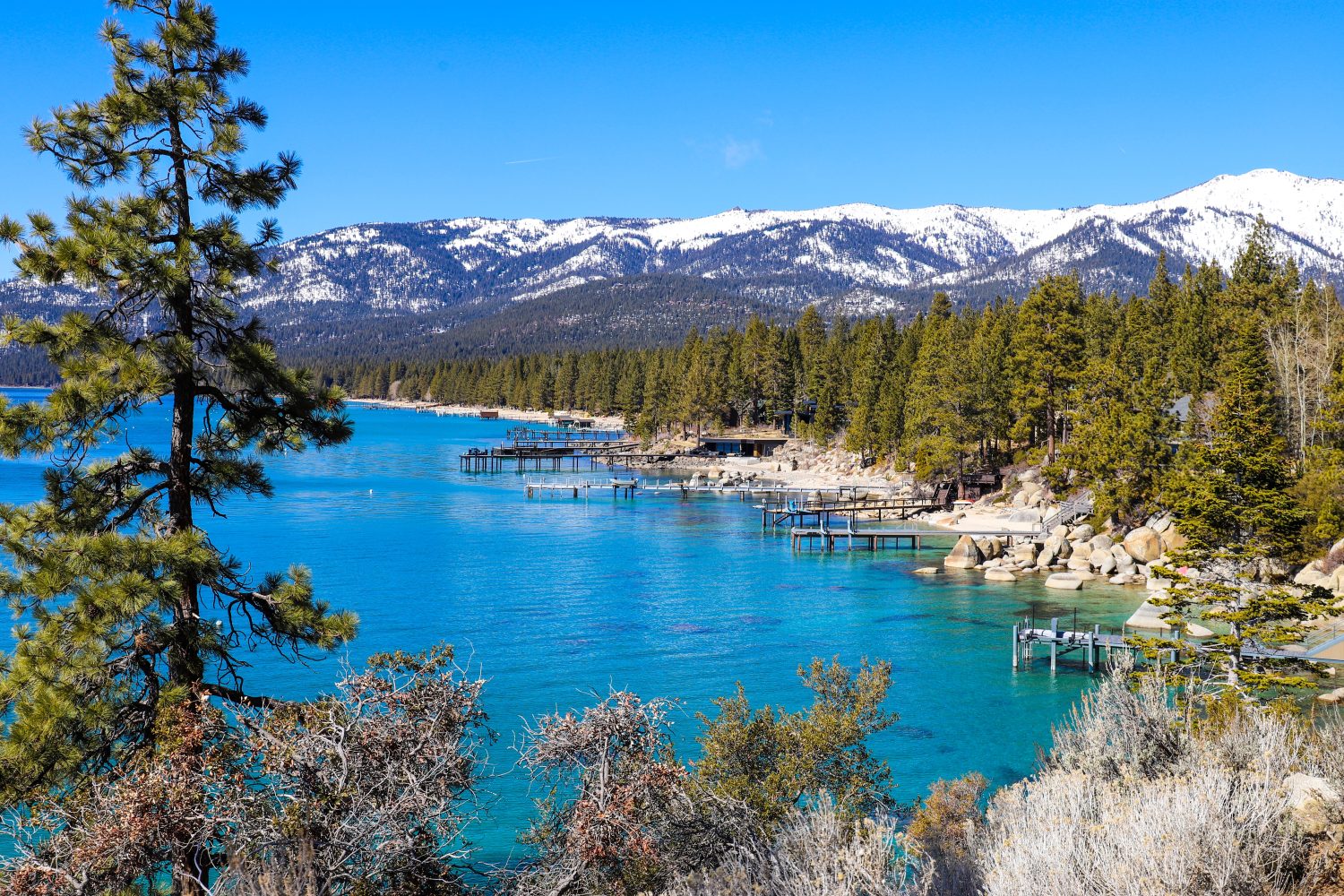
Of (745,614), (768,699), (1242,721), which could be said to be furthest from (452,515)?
(1242,721)

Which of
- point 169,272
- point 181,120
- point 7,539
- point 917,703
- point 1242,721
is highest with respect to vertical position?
point 181,120

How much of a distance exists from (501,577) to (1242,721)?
1513 inches

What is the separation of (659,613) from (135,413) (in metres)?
33.5

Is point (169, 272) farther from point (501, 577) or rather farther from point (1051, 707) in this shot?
point (501, 577)

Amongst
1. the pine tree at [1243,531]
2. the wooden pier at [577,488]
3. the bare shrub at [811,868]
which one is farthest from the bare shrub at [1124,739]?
the wooden pier at [577,488]

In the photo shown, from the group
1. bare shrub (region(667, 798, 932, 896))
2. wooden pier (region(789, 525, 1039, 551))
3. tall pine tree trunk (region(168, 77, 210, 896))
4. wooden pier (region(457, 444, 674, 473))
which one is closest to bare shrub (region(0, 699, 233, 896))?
tall pine tree trunk (region(168, 77, 210, 896))

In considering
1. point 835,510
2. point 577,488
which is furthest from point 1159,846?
point 577,488

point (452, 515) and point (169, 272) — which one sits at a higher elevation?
point (169, 272)

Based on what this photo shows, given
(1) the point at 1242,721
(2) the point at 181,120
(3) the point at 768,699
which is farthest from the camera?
(3) the point at 768,699

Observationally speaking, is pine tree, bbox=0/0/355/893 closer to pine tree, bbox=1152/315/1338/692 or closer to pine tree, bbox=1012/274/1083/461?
pine tree, bbox=1152/315/1338/692

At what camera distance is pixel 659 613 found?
148ft

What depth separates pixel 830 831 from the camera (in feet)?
39.7

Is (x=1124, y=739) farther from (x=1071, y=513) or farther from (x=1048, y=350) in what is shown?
(x=1048, y=350)

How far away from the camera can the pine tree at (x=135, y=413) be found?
11430 mm
